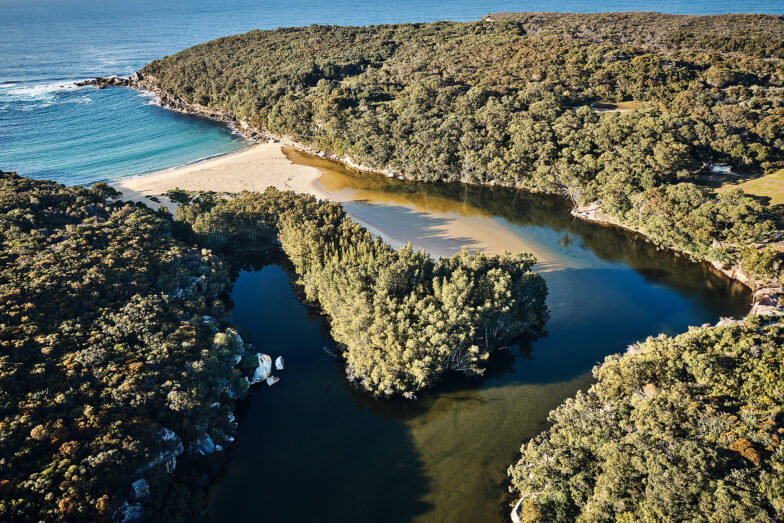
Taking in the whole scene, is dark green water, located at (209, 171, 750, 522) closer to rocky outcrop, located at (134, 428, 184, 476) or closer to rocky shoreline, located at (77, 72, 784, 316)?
rocky shoreline, located at (77, 72, 784, 316)

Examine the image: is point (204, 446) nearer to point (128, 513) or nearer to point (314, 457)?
point (128, 513)

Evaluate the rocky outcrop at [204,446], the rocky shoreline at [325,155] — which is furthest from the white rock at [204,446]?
the rocky shoreline at [325,155]

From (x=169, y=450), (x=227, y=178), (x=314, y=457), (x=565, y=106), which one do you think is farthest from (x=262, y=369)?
(x=565, y=106)

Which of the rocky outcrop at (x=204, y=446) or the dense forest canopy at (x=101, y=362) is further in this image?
the rocky outcrop at (x=204, y=446)

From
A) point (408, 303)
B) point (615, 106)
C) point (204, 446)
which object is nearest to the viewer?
point (204, 446)

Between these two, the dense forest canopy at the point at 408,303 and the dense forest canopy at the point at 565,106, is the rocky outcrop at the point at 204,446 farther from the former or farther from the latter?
the dense forest canopy at the point at 565,106

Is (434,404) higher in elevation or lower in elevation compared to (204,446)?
lower

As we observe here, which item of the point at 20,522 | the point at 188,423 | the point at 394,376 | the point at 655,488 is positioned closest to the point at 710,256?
the point at 655,488

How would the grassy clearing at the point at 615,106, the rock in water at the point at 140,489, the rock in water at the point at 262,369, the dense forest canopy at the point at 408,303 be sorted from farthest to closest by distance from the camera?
the grassy clearing at the point at 615,106 < the rock in water at the point at 262,369 < the dense forest canopy at the point at 408,303 < the rock in water at the point at 140,489
